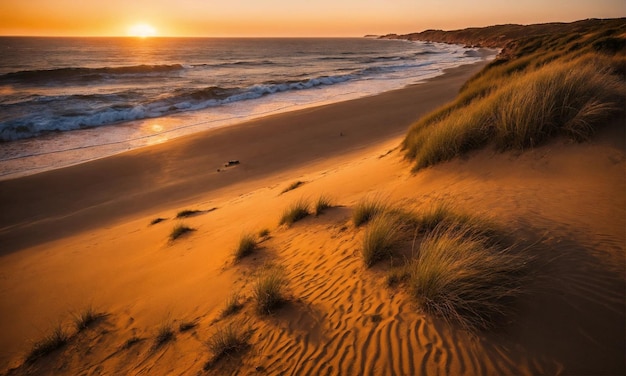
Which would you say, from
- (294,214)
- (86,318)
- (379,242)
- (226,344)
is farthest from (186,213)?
(379,242)

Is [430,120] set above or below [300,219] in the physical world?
above

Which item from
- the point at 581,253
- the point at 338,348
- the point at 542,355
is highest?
the point at 581,253

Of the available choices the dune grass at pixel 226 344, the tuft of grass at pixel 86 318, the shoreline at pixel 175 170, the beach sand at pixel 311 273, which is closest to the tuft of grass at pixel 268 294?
the beach sand at pixel 311 273

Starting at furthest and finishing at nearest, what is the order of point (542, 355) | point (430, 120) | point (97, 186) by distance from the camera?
point (97, 186) < point (430, 120) < point (542, 355)

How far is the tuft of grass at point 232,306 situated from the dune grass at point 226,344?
1.45 ft

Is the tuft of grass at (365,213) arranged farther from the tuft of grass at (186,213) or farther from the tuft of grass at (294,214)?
the tuft of grass at (186,213)

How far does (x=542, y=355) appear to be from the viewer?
2430 millimetres

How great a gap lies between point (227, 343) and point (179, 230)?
3872 mm

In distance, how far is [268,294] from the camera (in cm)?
355

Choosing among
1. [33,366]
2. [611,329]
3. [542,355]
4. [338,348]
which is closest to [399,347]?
[338,348]

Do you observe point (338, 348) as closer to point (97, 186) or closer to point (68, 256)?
point (68, 256)

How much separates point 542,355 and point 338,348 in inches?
62.3

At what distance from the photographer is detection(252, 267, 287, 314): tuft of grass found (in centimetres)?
352

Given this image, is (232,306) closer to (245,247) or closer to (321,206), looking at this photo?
(245,247)
